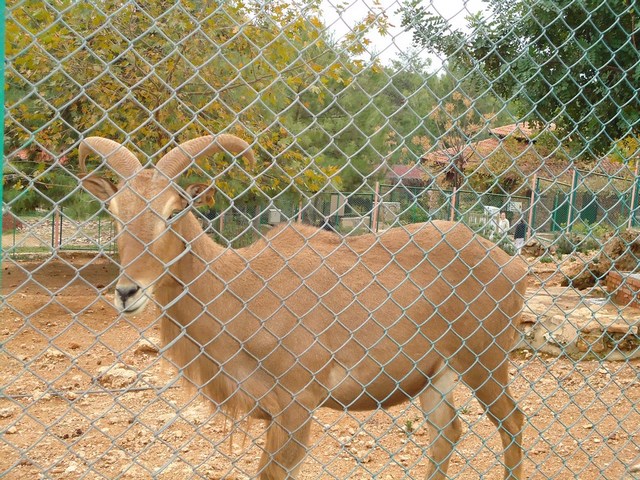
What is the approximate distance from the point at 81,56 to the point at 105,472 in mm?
5200

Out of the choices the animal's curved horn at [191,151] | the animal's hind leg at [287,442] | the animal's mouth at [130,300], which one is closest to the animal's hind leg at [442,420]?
the animal's hind leg at [287,442]

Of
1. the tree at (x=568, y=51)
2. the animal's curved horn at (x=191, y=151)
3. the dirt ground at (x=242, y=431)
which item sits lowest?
the dirt ground at (x=242, y=431)

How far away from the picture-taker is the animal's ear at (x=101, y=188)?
10.1 feet

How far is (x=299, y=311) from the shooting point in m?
3.76

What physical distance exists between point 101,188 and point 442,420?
116 inches

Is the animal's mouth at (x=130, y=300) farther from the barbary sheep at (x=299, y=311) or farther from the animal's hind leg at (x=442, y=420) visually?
the animal's hind leg at (x=442, y=420)

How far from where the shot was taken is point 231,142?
3432mm

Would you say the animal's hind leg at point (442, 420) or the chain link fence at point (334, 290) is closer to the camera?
the chain link fence at point (334, 290)

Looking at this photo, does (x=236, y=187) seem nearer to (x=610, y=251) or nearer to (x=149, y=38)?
(x=149, y=38)

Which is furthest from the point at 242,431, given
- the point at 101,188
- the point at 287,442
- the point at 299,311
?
the point at 101,188

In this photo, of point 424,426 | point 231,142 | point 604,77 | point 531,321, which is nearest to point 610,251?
point 531,321

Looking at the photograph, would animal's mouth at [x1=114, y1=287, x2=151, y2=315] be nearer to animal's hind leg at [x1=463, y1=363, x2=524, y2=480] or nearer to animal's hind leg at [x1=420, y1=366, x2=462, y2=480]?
animal's hind leg at [x1=420, y1=366, x2=462, y2=480]

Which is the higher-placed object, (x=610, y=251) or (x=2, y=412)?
(x=610, y=251)

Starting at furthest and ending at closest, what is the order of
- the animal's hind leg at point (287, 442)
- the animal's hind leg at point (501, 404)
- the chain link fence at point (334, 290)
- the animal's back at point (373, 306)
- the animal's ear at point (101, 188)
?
the animal's hind leg at point (501, 404) < the animal's back at point (373, 306) < the animal's hind leg at point (287, 442) < the animal's ear at point (101, 188) < the chain link fence at point (334, 290)
